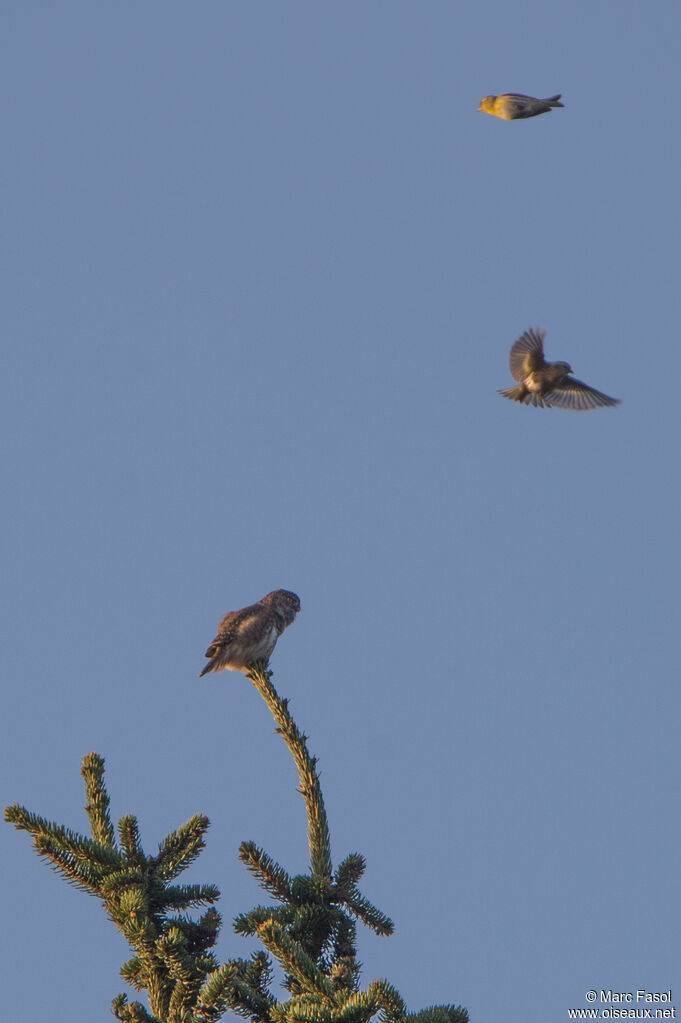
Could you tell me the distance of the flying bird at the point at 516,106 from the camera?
36.2ft

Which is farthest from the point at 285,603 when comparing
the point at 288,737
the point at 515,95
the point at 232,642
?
the point at 515,95

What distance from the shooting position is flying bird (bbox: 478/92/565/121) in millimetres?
11039

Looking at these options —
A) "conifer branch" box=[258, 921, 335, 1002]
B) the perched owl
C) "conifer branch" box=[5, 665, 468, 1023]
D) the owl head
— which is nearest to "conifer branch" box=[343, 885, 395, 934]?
"conifer branch" box=[5, 665, 468, 1023]

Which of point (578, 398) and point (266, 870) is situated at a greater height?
point (578, 398)

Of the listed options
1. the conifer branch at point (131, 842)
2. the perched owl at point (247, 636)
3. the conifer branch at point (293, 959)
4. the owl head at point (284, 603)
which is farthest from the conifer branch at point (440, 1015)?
the owl head at point (284, 603)

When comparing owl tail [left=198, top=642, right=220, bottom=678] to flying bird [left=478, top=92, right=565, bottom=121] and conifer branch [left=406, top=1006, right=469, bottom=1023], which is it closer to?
conifer branch [left=406, top=1006, right=469, bottom=1023]

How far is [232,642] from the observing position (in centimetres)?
909

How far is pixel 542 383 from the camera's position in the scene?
43.6 ft

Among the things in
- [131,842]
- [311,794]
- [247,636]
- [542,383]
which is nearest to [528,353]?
[542,383]

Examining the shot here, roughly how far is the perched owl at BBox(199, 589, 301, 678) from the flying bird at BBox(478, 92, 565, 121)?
5.37 m

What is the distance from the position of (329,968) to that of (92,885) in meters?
1.22

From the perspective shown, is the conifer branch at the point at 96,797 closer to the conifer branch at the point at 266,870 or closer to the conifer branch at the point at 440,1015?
the conifer branch at the point at 266,870

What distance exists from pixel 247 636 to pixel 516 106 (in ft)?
19.6

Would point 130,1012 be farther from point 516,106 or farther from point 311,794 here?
point 516,106
